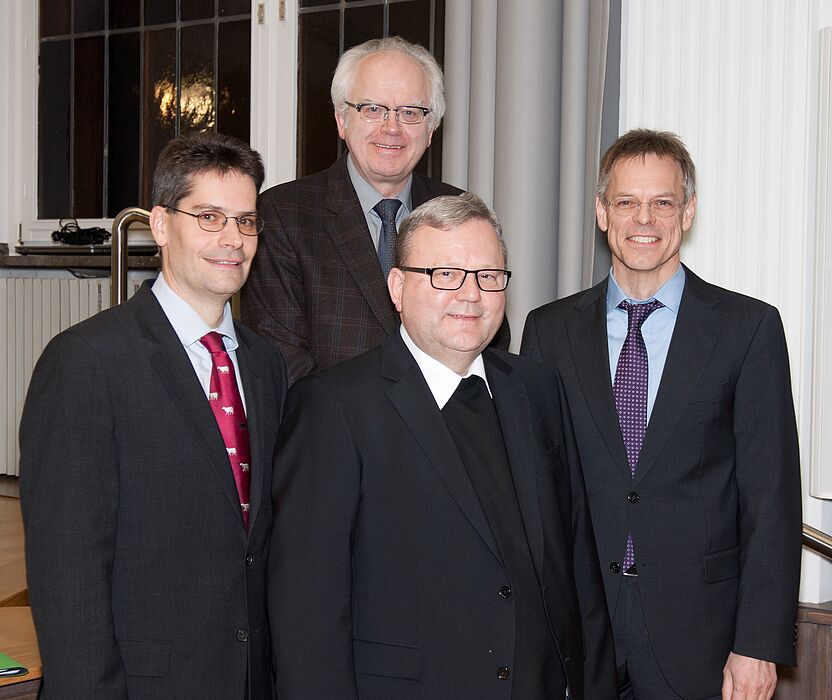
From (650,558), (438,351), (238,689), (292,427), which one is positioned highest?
(438,351)

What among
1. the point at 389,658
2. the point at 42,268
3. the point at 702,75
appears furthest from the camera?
the point at 42,268

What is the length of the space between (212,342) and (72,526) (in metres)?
0.42

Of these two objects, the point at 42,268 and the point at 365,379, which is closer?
the point at 365,379

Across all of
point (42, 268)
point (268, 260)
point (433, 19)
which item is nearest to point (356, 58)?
point (268, 260)

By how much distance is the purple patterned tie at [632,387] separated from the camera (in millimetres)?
2039

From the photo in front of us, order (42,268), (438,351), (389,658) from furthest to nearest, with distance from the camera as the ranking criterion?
(42,268)
(438,351)
(389,658)

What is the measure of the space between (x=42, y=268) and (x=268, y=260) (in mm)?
3193

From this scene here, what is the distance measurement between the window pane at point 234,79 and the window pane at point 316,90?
0.31 m

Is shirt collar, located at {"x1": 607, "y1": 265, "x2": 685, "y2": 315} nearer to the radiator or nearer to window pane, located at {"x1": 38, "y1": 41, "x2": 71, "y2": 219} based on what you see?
the radiator

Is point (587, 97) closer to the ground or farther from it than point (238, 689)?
farther from it

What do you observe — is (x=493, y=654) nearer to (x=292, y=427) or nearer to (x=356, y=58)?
(x=292, y=427)

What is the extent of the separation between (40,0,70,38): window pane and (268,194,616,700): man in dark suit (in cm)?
404

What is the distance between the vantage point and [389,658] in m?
1.61

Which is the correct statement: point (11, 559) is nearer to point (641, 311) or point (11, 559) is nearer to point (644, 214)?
point (641, 311)
